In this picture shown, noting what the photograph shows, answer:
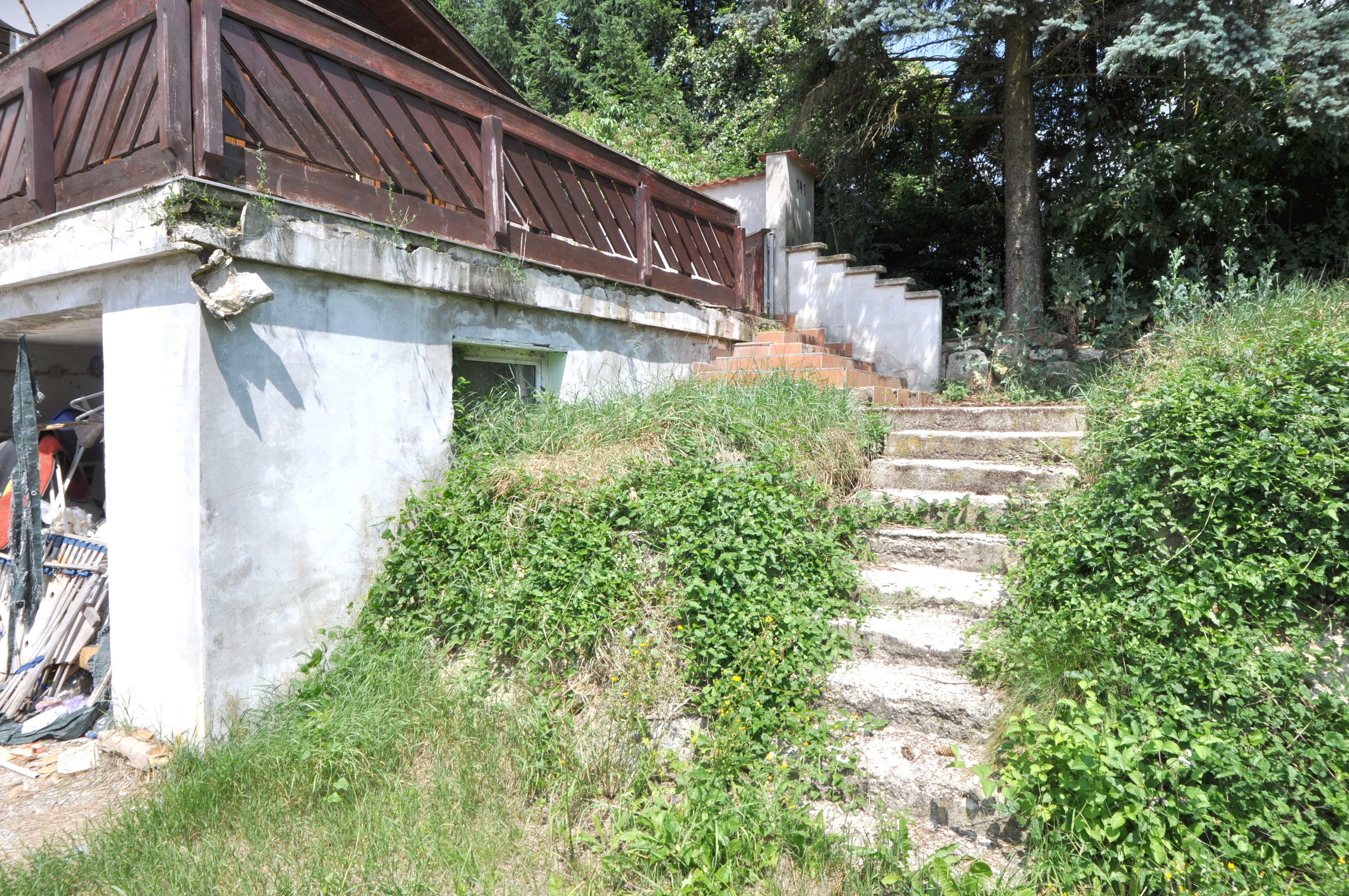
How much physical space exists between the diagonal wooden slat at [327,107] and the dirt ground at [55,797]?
3.66 meters

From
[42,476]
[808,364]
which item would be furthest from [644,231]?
[42,476]

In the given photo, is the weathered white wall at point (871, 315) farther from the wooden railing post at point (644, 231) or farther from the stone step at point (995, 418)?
the wooden railing post at point (644, 231)

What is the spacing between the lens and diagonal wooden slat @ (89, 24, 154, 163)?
12.7ft

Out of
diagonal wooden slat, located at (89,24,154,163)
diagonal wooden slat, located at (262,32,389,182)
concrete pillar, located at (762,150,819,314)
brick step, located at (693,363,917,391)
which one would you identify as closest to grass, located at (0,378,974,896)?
brick step, located at (693,363,917,391)

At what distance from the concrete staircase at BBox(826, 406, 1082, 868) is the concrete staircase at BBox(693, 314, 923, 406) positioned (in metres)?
0.71

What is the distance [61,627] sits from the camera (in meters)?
4.63

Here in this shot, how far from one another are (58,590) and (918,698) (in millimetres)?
5474

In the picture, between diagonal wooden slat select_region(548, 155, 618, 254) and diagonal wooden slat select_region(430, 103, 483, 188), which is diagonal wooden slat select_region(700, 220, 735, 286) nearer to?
diagonal wooden slat select_region(548, 155, 618, 254)

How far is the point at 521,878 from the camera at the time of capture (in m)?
2.76

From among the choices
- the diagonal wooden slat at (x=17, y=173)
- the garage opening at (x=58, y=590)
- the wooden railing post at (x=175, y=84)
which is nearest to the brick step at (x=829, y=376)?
the wooden railing post at (x=175, y=84)

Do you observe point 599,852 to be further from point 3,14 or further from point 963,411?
point 3,14

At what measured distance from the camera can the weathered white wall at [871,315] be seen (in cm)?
800

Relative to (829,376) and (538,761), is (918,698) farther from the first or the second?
(829,376)

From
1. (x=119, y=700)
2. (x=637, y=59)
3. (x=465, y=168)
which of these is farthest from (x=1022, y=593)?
(x=637, y=59)
